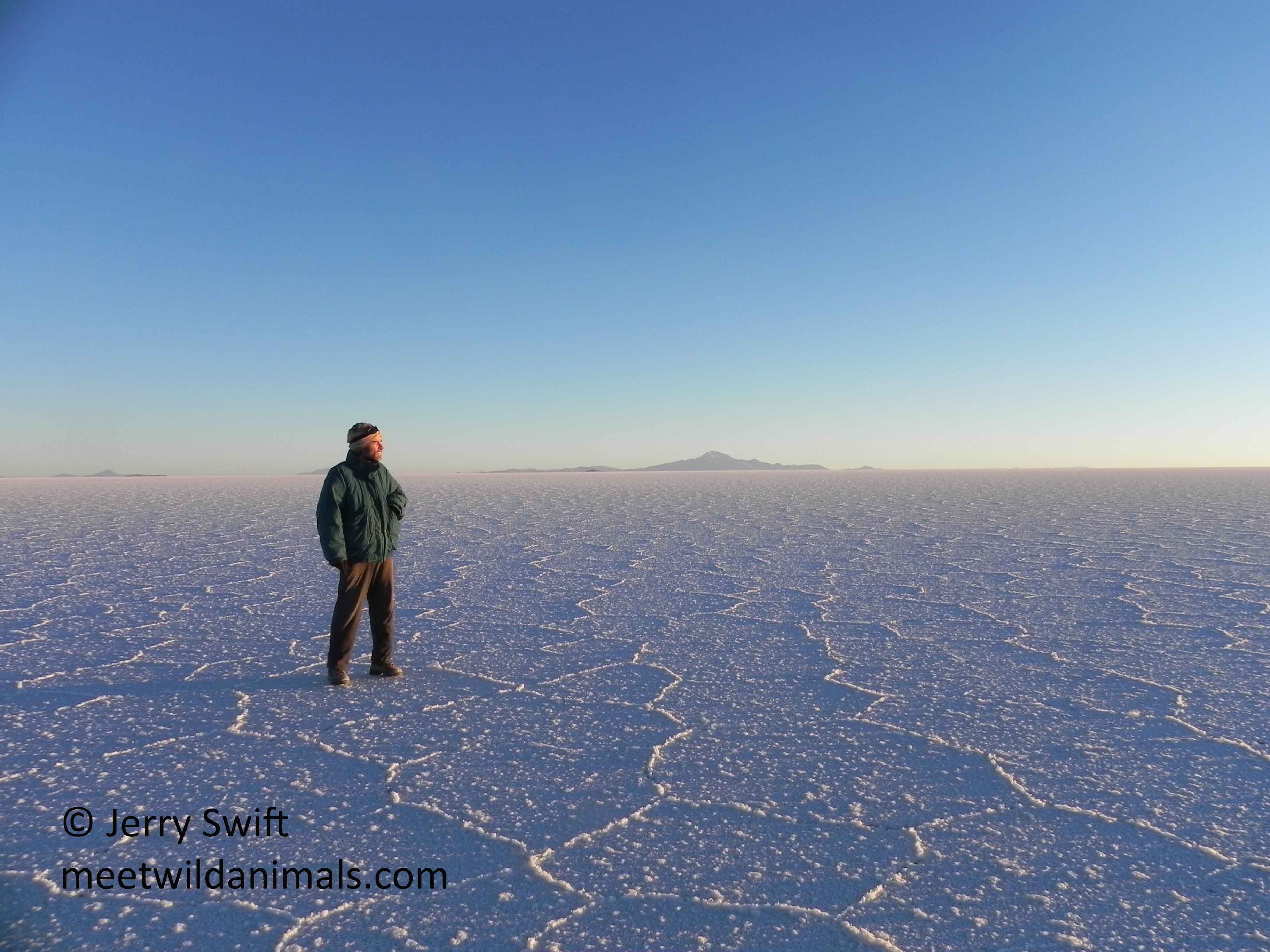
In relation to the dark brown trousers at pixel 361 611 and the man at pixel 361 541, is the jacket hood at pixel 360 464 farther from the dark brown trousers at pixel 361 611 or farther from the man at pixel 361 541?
the dark brown trousers at pixel 361 611

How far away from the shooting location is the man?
10.9ft

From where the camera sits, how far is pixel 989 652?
392cm

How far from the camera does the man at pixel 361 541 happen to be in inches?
130

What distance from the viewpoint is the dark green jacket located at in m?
3.28

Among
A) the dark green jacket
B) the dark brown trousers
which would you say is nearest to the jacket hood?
the dark green jacket

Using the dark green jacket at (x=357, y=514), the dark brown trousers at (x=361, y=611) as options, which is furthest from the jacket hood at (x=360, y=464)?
the dark brown trousers at (x=361, y=611)

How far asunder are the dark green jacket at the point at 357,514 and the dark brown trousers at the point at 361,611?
7cm

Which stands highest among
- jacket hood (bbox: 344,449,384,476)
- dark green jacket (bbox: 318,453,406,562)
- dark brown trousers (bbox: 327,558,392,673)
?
jacket hood (bbox: 344,449,384,476)

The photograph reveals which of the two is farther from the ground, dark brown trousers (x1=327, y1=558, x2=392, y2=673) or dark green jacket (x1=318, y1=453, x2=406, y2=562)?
dark green jacket (x1=318, y1=453, x2=406, y2=562)

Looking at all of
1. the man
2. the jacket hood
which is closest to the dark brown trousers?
the man

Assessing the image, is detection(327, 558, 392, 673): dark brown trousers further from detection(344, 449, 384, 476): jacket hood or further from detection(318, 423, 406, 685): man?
detection(344, 449, 384, 476): jacket hood

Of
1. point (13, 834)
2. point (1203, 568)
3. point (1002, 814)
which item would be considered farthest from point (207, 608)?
point (1203, 568)

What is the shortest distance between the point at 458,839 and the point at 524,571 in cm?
475

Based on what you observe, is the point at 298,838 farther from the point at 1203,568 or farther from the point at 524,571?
the point at 1203,568
